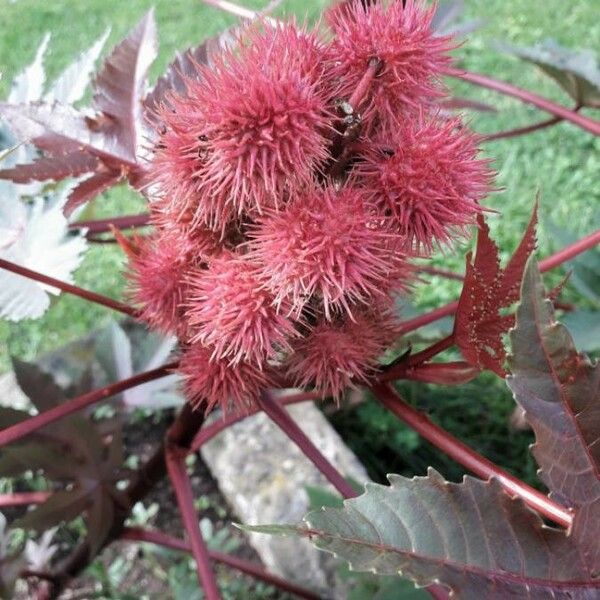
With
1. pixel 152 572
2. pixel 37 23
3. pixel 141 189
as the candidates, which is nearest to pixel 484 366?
pixel 141 189

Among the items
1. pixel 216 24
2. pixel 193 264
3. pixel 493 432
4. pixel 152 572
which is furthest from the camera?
pixel 216 24

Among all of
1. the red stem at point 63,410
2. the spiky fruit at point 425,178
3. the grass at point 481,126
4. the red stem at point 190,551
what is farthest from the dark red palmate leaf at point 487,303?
the grass at point 481,126

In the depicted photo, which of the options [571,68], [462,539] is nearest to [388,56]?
[462,539]

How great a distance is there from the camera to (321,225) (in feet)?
1.51

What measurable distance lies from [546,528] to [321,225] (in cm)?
22

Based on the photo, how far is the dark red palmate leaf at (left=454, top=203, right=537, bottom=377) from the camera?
1.61 feet

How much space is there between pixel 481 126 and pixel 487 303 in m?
1.96

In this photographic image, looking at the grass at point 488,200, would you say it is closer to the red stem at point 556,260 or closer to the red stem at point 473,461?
the red stem at point 556,260

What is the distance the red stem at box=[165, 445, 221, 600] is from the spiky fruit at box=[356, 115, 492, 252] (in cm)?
37

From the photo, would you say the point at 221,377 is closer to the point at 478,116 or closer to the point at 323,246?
the point at 323,246

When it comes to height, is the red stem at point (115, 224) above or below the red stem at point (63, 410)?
above

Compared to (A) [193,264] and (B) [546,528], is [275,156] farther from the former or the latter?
(B) [546,528]

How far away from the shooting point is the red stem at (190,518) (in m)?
0.67

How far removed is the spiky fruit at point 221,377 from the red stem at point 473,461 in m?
0.10
